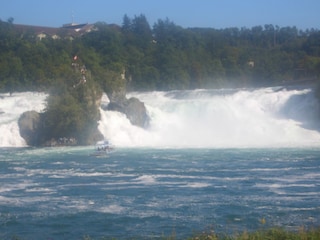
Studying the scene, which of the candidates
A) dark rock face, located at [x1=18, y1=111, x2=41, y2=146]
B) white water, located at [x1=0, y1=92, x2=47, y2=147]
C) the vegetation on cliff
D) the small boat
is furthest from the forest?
the small boat

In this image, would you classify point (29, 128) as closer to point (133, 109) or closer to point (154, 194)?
point (133, 109)

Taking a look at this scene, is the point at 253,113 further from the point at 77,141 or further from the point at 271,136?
the point at 77,141

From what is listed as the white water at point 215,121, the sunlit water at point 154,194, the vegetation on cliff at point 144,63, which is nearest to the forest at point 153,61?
the vegetation on cliff at point 144,63

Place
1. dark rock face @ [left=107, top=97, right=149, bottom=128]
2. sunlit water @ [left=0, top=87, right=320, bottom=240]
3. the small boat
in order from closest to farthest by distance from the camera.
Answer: sunlit water @ [left=0, top=87, right=320, bottom=240]
the small boat
dark rock face @ [left=107, top=97, right=149, bottom=128]

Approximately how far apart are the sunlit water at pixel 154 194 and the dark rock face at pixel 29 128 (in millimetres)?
5052

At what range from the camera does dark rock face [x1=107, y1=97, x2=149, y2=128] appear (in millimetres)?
34656

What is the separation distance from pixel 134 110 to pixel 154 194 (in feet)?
59.7

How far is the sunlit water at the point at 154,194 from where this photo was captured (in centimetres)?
1306

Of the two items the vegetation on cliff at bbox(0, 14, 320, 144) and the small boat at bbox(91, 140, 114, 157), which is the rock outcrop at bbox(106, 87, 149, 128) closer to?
the vegetation on cliff at bbox(0, 14, 320, 144)

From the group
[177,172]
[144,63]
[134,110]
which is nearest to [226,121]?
[134,110]

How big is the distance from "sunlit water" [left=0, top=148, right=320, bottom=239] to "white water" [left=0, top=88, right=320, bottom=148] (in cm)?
580

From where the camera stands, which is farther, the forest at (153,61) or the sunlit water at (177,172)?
the forest at (153,61)

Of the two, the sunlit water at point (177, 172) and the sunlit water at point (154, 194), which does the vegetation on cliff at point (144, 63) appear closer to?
the sunlit water at point (177, 172)

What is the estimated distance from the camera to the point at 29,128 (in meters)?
31.5
